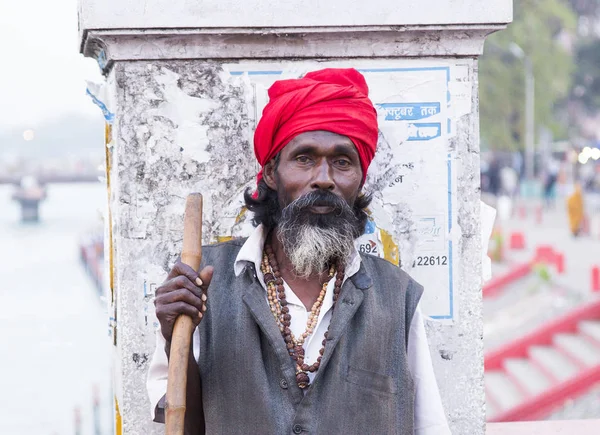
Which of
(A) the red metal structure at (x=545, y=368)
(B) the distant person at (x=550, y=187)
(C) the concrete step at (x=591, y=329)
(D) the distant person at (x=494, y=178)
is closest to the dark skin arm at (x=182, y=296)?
(A) the red metal structure at (x=545, y=368)

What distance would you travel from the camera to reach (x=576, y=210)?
1786cm

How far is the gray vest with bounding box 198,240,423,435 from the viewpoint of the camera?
1.95 m

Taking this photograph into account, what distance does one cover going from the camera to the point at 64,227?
139 feet

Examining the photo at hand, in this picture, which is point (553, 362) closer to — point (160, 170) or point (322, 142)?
point (160, 170)

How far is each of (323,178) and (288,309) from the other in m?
0.33

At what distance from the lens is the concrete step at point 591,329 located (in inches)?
408

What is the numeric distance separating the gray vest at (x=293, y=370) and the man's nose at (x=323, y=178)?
9.6 inches

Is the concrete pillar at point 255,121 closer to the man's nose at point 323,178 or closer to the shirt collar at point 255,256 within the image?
the shirt collar at point 255,256

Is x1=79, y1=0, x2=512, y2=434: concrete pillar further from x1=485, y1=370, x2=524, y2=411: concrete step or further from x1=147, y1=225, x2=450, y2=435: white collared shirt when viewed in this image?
x1=485, y1=370, x2=524, y2=411: concrete step

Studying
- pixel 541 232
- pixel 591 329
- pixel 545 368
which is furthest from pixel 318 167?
pixel 541 232

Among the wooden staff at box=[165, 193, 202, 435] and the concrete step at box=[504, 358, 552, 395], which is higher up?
the wooden staff at box=[165, 193, 202, 435]

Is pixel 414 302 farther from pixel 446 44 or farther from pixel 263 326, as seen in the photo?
pixel 446 44

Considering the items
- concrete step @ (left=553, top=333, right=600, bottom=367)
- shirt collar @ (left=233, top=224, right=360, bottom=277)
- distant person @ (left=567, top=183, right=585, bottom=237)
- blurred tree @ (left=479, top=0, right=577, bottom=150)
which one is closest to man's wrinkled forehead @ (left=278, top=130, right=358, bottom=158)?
shirt collar @ (left=233, top=224, right=360, bottom=277)

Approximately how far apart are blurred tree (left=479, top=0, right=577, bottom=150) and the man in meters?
25.2
